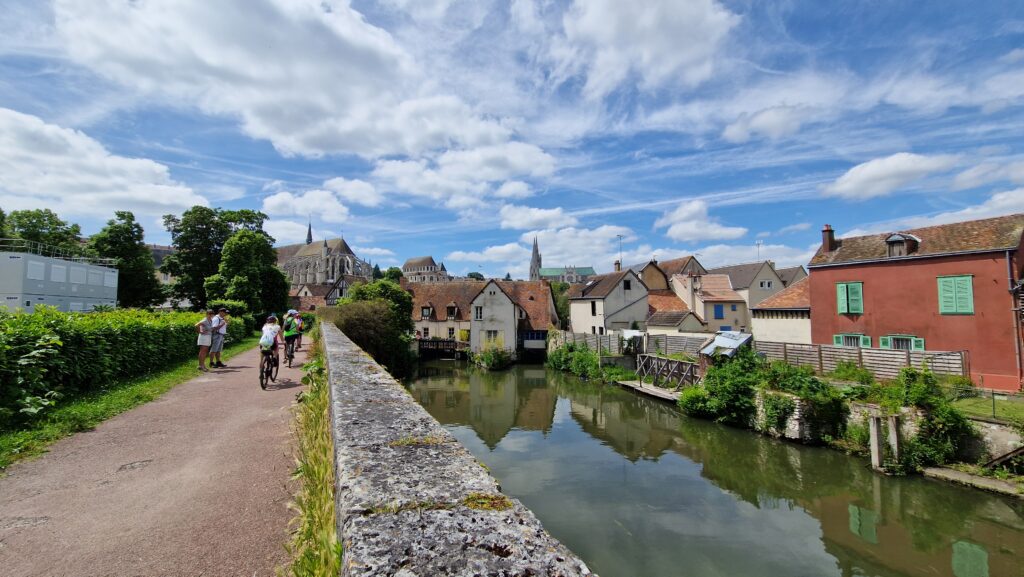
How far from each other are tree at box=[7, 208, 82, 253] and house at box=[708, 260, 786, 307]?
209 ft

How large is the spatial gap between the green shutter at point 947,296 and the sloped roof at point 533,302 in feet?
94.8

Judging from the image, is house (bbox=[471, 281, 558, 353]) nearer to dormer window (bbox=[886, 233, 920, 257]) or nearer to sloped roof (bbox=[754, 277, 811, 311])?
sloped roof (bbox=[754, 277, 811, 311])

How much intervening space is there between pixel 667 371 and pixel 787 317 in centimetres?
715

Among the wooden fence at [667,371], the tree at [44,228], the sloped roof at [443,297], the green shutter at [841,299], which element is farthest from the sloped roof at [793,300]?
the tree at [44,228]

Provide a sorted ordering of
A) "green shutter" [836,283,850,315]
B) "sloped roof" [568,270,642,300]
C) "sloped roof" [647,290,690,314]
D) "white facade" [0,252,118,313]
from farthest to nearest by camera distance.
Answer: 1. "sloped roof" [647,290,690,314]
2. "sloped roof" [568,270,642,300]
3. "white facade" [0,252,118,313]
4. "green shutter" [836,283,850,315]

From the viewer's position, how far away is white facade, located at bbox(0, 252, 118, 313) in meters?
29.5

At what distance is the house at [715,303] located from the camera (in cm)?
3738

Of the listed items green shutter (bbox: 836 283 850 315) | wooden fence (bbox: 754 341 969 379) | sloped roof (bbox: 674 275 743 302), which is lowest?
wooden fence (bbox: 754 341 969 379)

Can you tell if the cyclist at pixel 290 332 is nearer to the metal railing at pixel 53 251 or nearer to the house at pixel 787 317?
the house at pixel 787 317

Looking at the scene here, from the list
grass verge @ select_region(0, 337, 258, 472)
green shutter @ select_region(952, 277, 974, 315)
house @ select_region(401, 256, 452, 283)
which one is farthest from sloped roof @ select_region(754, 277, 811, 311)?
A: house @ select_region(401, 256, 452, 283)


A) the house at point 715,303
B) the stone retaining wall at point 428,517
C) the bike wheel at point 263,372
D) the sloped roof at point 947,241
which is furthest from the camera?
the house at point 715,303

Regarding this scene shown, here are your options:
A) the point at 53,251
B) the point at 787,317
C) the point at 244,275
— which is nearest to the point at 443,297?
the point at 244,275

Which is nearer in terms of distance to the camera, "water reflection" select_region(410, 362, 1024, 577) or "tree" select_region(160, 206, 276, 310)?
"water reflection" select_region(410, 362, 1024, 577)

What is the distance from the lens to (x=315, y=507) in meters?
3.03
